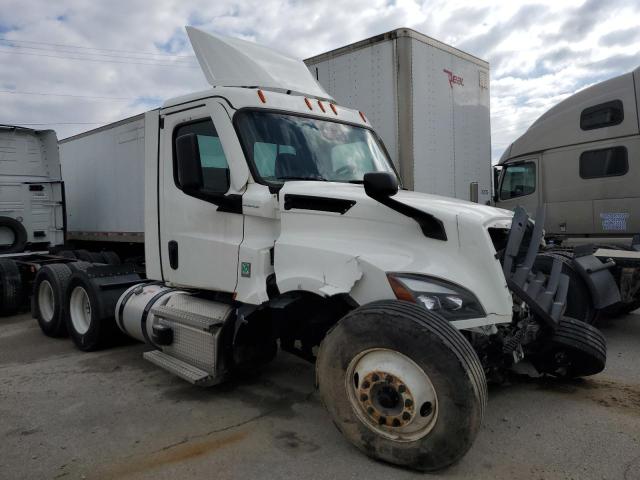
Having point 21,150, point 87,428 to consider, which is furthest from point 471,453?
point 21,150

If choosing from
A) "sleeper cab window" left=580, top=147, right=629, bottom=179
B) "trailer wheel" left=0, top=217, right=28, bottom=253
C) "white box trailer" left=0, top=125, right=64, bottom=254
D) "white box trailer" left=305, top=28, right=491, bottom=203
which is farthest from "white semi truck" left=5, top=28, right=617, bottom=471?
"white box trailer" left=0, top=125, right=64, bottom=254

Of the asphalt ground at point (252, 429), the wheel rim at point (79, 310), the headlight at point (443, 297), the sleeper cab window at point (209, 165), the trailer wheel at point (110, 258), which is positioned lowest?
Result: the asphalt ground at point (252, 429)

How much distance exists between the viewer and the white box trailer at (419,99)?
7.10 metres

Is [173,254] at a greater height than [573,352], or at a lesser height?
greater

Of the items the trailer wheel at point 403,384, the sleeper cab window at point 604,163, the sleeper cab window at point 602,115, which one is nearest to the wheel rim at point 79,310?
the trailer wheel at point 403,384

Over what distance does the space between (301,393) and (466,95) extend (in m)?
5.99

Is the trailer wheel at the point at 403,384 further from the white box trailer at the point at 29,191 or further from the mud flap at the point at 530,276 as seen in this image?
the white box trailer at the point at 29,191

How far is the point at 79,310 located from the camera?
6.28 m

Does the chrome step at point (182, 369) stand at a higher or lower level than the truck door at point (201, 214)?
lower

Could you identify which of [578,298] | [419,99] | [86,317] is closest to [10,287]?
[86,317]

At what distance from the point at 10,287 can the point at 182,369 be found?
210 inches

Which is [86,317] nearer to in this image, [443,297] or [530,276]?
[443,297]

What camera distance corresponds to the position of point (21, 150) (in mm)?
9219

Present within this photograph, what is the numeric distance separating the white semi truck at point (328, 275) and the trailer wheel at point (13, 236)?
3926mm
